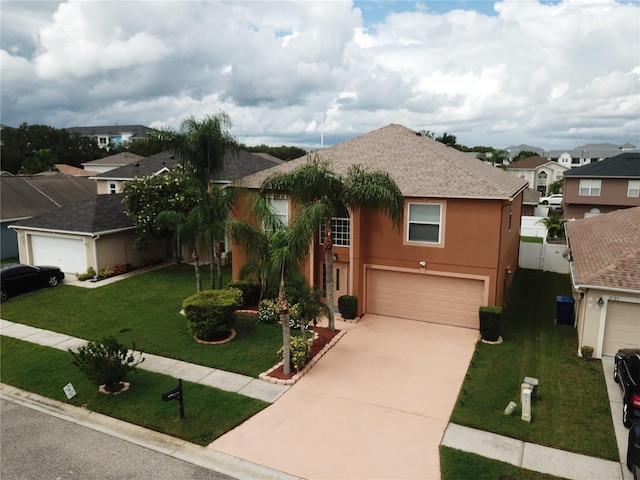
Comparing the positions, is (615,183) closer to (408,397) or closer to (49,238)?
(408,397)

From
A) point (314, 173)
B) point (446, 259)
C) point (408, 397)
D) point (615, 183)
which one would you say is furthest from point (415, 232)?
point (615, 183)

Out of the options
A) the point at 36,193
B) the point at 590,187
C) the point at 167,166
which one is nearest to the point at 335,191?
the point at 167,166

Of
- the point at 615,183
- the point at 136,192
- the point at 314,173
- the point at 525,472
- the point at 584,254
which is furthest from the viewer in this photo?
the point at 615,183

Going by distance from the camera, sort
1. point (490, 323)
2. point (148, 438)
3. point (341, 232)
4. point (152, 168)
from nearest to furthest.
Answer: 1. point (148, 438)
2. point (490, 323)
3. point (341, 232)
4. point (152, 168)

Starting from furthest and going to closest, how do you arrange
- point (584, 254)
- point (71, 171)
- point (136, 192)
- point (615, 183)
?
point (71, 171) < point (615, 183) < point (136, 192) < point (584, 254)

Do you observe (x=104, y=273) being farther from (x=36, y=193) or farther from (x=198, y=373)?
(x=36, y=193)

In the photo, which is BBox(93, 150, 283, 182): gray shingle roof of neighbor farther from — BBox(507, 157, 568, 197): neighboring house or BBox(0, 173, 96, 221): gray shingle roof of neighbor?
BBox(507, 157, 568, 197): neighboring house
